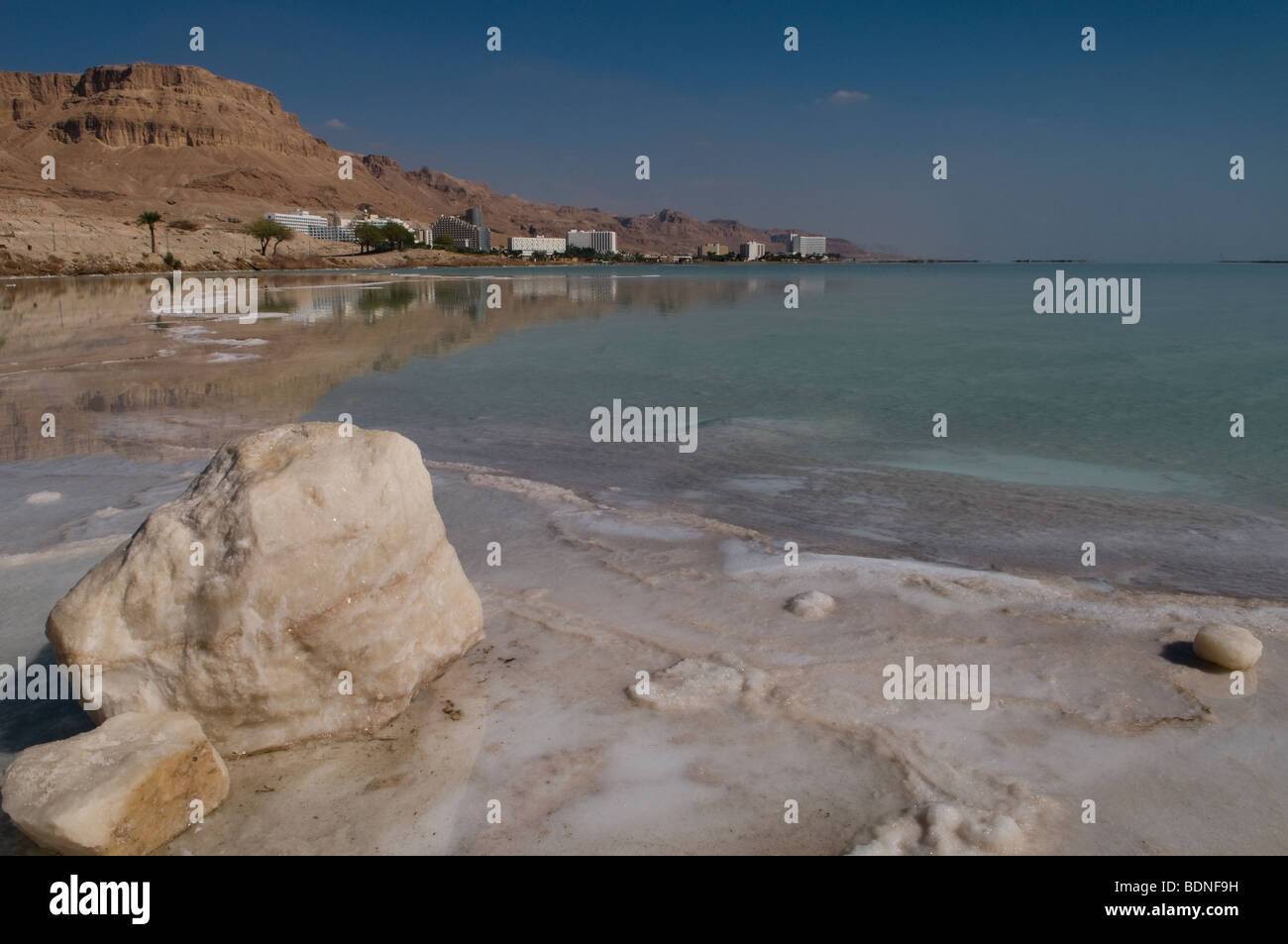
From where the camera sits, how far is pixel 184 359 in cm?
1967

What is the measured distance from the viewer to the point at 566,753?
14.4ft

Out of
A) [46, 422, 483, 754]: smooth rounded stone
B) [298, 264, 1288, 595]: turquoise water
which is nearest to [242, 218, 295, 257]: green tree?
[298, 264, 1288, 595]: turquoise water

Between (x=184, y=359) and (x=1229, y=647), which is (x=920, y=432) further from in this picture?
(x=184, y=359)

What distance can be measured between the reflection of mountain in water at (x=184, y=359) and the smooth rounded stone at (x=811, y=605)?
8.77 metres

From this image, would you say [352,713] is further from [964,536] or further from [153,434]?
[153,434]

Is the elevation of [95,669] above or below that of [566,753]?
above

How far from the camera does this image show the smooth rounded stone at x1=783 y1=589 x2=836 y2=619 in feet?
19.9

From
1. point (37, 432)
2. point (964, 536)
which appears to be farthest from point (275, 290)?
point (964, 536)

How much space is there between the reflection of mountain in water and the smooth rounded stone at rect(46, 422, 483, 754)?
7.32 m

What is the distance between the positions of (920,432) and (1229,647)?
8.69 meters
